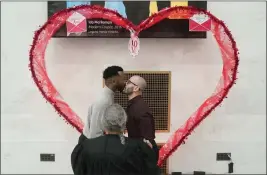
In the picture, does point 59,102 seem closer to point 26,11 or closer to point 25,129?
point 25,129

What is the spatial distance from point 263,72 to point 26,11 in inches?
129

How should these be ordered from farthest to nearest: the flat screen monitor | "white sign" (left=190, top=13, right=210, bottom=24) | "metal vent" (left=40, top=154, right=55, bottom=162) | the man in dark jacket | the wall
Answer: "metal vent" (left=40, top=154, right=55, bottom=162), the wall, the flat screen monitor, "white sign" (left=190, top=13, right=210, bottom=24), the man in dark jacket

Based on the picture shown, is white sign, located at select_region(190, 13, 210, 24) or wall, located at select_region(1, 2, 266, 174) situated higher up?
white sign, located at select_region(190, 13, 210, 24)

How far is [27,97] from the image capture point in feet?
16.3

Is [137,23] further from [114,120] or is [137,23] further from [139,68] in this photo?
[114,120]

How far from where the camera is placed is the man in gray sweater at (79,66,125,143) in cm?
334

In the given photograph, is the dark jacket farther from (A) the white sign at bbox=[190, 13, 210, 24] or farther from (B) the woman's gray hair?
(A) the white sign at bbox=[190, 13, 210, 24]

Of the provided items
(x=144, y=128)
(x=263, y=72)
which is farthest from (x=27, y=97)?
(x=263, y=72)

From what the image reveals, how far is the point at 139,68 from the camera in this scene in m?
4.91

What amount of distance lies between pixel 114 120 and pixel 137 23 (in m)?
2.37

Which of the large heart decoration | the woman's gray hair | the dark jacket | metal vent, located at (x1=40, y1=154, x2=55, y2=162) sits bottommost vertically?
metal vent, located at (x1=40, y1=154, x2=55, y2=162)

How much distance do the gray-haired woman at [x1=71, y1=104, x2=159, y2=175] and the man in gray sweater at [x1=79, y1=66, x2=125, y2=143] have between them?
0.55 m

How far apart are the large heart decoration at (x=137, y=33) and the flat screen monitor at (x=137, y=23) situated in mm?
512

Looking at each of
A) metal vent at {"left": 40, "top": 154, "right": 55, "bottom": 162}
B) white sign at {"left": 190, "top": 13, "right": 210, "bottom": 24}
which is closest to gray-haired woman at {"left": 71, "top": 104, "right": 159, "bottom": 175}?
white sign at {"left": 190, "top": 13, "right": 210, "bottom": 24}
